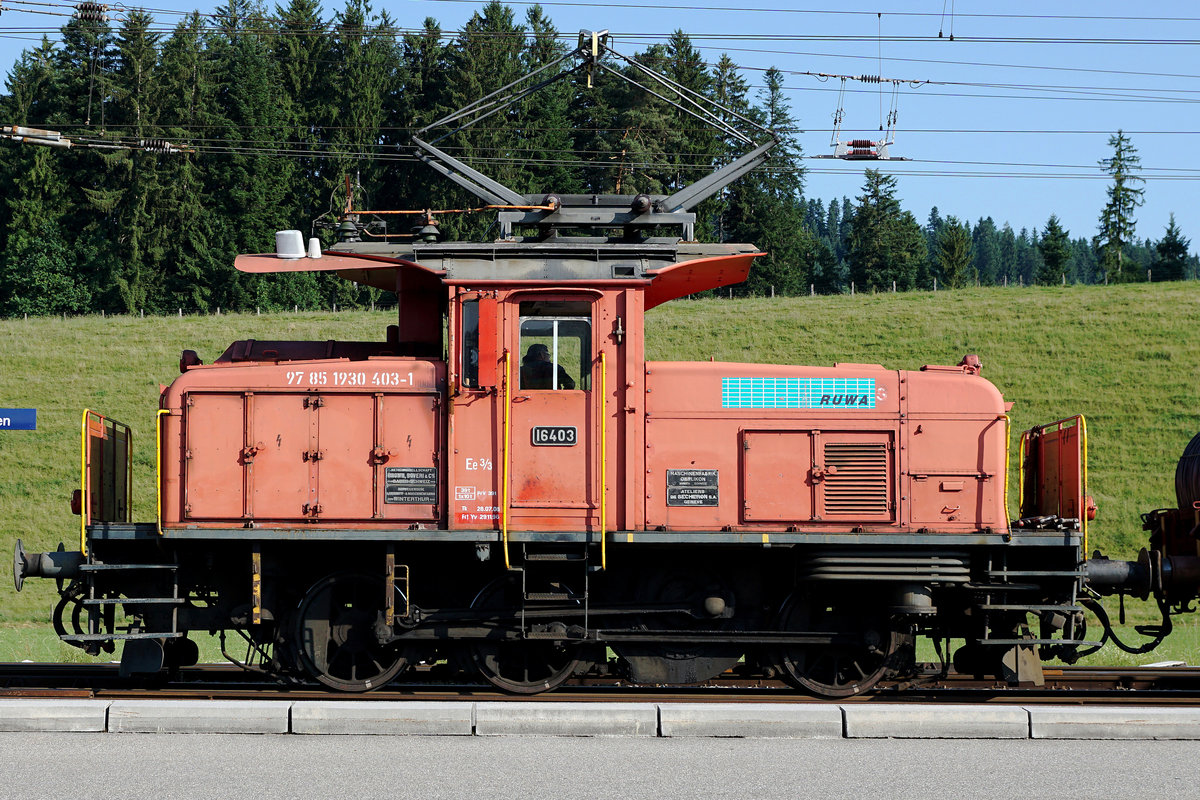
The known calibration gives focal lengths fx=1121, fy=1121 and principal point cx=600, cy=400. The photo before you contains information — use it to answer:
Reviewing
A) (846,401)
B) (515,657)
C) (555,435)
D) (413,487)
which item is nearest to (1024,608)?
(846,401)

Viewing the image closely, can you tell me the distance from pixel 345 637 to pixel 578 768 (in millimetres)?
3816

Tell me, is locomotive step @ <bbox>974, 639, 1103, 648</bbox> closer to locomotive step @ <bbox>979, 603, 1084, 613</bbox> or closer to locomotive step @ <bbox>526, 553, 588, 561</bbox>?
locomotive step @ <bbox>979, 603, 1084, 613</bbox>

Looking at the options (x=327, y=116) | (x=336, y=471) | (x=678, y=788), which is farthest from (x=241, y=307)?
(x=678, y=788)

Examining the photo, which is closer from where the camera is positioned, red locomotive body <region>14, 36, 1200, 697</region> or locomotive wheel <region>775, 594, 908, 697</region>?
red locomotive body <region>14, 36, 1200, 697</region>

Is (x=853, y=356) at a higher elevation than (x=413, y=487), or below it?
higher

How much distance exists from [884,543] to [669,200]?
400 cm

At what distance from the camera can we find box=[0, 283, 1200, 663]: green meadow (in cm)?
2922

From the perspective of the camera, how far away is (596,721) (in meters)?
8.99

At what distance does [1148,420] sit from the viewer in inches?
1330

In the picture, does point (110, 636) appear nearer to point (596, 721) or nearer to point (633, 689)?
point (596, 721)

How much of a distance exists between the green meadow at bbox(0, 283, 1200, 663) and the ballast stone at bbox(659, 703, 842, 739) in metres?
15.5

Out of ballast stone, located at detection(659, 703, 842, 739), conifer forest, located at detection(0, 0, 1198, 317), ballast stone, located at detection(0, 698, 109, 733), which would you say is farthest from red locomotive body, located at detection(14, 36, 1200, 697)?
conifer forest, located at detection(0, 0, 1198, 317)

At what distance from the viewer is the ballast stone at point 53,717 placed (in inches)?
349

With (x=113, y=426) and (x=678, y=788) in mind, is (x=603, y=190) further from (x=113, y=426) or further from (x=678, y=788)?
(x=678, y=788)
